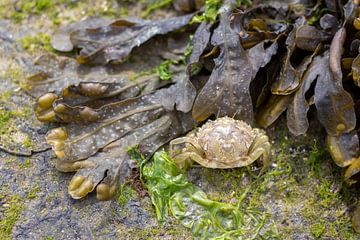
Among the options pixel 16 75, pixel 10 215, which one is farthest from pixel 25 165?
pixel 16 75

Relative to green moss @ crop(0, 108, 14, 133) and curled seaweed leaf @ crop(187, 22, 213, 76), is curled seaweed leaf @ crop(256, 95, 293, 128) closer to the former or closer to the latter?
curled seaweed leaf @ crop(187, 22, 213, 76)

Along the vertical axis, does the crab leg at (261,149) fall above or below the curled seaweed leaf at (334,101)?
below

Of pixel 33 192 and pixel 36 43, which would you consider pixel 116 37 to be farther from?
pixel 33 192

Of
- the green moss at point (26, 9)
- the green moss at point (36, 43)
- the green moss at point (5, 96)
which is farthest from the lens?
the green moss at point (26, 9)

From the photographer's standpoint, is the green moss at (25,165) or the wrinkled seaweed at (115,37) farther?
the wrinkled seaweed at (115,37)

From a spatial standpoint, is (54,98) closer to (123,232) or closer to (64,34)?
(64,34)

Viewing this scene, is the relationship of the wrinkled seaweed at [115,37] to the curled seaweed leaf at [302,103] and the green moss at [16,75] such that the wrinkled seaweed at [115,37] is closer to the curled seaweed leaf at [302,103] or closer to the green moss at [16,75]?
the green moss at [16,75]

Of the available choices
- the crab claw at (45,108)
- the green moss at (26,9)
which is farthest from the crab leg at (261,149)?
the green moss at (26,9)

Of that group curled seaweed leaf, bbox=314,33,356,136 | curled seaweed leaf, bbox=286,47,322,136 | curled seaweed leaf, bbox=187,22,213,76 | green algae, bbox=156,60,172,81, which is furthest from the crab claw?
curled seaweed leaf, bbox=314,33,356,136
